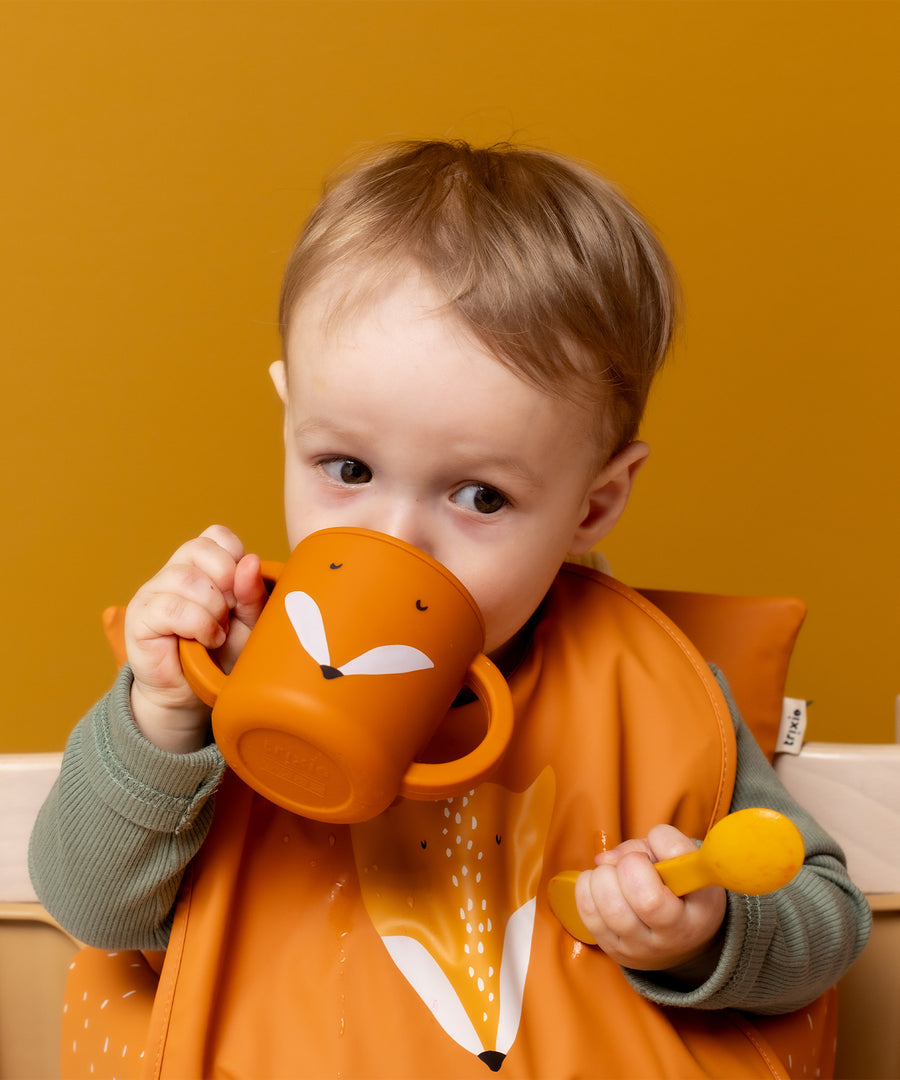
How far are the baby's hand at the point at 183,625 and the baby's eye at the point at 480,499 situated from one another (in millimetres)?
149

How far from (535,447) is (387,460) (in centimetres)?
11

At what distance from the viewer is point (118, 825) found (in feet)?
2.64

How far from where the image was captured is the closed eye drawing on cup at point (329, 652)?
0.66 m

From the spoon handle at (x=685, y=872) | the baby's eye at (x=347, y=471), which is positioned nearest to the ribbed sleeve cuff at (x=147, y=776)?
the baby's eye at (x=347, y=471)

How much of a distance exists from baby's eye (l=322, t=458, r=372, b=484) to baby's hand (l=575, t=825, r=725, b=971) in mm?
310

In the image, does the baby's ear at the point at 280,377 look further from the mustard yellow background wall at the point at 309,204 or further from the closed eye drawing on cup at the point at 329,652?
the mustard yellow background wall at the point at 309,204

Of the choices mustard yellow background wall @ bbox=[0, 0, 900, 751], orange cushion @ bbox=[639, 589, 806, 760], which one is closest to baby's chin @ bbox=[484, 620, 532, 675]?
orange cushion @ bbox=[639, 589, 806, 760]

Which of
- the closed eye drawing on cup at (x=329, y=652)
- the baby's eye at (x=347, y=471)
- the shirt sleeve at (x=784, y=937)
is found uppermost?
the baby's eye at (x=347, y=471)

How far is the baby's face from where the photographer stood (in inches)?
31.4

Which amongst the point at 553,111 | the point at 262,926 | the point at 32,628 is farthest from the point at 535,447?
the point at 32,628

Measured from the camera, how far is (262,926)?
2.89 ft

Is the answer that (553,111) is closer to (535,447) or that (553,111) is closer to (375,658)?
(535,447)

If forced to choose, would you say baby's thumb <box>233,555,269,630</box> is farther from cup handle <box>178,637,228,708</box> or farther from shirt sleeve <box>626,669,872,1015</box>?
shirt sleeve <box>626,669,872,1015</box>

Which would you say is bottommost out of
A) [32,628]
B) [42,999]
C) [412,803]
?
[32,628]
